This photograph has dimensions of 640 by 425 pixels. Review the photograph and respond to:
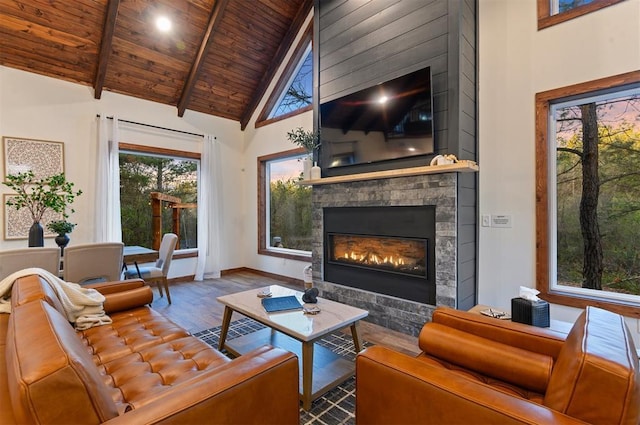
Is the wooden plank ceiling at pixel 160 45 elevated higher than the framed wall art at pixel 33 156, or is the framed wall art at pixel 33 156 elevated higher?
the wooden plank ceiling at pixel 160 45

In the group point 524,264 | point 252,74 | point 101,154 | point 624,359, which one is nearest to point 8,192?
point 101,154

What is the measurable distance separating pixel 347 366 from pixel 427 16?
328 centimetres

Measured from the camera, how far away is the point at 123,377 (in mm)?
1488

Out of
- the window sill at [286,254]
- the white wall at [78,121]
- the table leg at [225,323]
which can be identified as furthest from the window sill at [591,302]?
the white wall at [78,121]

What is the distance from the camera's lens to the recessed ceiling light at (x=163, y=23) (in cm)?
407

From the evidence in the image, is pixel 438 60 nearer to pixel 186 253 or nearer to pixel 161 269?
pixel 161 269

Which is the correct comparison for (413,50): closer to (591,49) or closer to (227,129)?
(591,49)

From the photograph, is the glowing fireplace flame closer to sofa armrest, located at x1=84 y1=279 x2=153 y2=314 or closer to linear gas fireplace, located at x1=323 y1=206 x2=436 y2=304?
linear gas fireplace, located at x1=323 y1=206 x2=436 y2=304

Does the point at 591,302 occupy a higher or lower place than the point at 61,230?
lower

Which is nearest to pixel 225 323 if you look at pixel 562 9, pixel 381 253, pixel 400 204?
pixel 381 253

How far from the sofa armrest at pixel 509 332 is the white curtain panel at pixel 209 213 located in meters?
4.50

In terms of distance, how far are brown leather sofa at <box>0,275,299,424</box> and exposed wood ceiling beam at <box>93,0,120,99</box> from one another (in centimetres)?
343

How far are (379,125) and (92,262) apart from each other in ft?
10.6

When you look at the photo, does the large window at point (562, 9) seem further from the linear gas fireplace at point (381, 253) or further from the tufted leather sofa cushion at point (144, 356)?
the tufted leather sofa cushion at point (144, 356)
